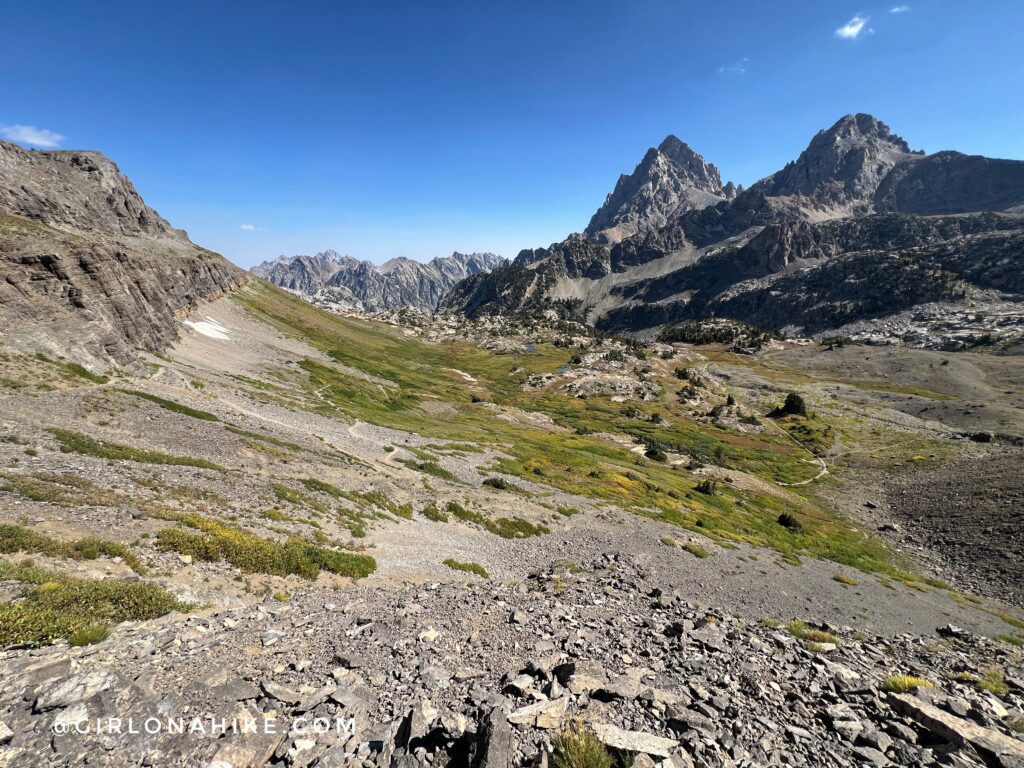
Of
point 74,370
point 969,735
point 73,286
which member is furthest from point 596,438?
point 73,286

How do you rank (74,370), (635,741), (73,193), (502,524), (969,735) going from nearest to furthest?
(635,741) → (969,735) → (502,524) → (74,370) → (73,193)

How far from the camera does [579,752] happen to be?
9055 millimetres

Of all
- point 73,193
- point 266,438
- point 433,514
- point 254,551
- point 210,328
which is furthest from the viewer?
point 73,193

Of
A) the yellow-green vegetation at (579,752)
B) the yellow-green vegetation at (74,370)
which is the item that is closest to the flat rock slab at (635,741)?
the yellow-green vegetation at (579,752)

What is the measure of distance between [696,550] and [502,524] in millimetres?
16653

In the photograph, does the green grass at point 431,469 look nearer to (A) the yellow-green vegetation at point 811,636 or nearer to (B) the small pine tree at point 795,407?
(A) the yellow-green vegetation at point 811,636

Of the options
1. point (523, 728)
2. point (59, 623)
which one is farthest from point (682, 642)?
point (59, 623)

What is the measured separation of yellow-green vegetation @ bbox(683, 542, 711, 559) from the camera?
34969 millimetres

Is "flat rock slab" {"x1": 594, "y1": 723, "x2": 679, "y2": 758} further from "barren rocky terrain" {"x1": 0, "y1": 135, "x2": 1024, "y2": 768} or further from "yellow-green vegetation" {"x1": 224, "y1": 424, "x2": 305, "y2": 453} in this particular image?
"yellow-green vegetation" {"x1": 224, "y1": 424, "x2": 305, "y2": 453}

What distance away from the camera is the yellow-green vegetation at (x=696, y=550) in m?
35.0

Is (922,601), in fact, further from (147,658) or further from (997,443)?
(997,443)

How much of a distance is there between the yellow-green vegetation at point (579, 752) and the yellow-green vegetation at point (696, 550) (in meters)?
29.1

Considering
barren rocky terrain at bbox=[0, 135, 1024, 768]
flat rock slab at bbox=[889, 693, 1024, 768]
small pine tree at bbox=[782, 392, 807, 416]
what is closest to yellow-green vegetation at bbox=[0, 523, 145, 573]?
barren rocky terrain at bbox=[0, 135, 1024, 768]

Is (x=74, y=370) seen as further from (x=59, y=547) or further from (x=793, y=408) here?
(x=793, y=408)
